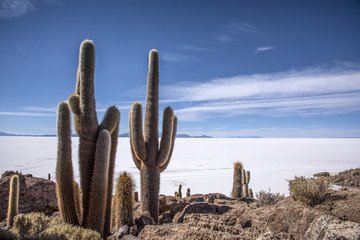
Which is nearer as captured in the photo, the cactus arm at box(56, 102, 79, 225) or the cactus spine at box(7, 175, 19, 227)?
the cactus arm at box(56, 102, 79, 225)

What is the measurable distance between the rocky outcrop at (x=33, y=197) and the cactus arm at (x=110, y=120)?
3.82 meters

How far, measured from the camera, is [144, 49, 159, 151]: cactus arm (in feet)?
24.3

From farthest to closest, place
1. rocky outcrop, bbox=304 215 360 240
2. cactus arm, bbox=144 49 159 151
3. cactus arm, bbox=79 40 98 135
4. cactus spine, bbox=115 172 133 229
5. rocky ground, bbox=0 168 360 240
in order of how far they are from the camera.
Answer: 1. cactus arm, bbox=144 49 159 151
2. cactus arm, bbox=79 40 98 135
3. cactus spine, bbox=115 172 133 229
4. rocky ground, bbox=0 168 360 240
5. rocky outcrop, bbox=304 215 360 240

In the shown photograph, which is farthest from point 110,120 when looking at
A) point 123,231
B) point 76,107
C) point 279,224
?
point 279,224

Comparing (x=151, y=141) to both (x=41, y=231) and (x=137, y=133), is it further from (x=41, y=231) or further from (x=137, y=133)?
(x=41, y=231)

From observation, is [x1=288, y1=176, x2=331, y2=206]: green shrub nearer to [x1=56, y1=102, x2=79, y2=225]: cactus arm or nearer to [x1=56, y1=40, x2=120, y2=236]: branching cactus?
[x1=56, y1=40, x2=120, y2=236]: branching cactus

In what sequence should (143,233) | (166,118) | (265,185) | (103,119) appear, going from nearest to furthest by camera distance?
(143,233) → (103,119) → (166,118) → (265,185)

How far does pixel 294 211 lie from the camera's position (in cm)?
461

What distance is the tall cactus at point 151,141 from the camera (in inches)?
279

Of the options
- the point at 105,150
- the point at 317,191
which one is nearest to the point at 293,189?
the point at 317,191

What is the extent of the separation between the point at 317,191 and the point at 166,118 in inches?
179

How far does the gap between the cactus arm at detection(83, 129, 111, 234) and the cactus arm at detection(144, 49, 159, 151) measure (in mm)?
2067

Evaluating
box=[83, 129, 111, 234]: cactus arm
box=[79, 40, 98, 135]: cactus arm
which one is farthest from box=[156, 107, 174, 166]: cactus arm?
box=[79, 40, 98, 135]: cactus arm

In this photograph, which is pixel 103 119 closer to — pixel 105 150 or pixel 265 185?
pixel 105 150
